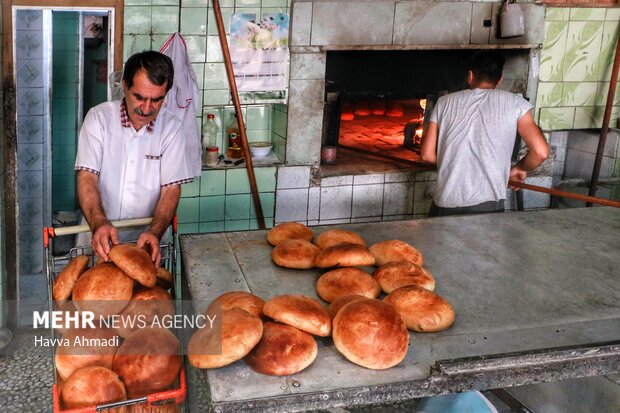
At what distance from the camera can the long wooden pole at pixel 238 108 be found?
14.8ft

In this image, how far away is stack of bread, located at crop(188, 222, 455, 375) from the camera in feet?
6.51

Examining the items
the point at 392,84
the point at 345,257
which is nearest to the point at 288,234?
the point at 345,257

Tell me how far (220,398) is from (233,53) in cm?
324

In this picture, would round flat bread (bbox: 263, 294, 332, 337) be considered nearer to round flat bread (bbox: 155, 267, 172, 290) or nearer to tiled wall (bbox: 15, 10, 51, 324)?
round flat bread (bbox: 155, 267, 172, 290)

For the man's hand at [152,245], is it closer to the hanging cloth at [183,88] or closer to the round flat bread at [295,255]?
the round flat bread at [295,255]

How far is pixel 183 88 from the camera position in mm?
4445

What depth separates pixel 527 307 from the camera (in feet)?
8.03

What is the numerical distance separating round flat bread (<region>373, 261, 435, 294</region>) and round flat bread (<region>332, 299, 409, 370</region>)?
0.32 metres

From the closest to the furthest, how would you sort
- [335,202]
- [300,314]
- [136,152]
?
[300,314] → [136,152] → [335,202]

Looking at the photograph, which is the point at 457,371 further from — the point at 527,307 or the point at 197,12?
the point at 197,12

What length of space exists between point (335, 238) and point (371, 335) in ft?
2.85

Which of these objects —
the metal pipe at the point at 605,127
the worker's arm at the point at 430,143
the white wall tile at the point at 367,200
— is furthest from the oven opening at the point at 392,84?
the worker's arm at the point at 430,143

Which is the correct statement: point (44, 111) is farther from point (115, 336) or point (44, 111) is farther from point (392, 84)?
point (115, 336)

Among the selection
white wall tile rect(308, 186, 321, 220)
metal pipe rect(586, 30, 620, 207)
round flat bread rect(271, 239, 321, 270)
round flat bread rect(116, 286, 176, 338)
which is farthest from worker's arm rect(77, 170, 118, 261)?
metal pipe rect(586, 30, 620, 207)
